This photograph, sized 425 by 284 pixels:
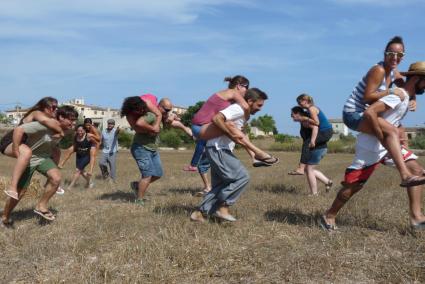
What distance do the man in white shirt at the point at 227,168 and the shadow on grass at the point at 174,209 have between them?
2.29 ft

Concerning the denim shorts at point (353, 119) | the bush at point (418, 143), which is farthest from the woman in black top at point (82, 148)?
the bush at point (418, 143)

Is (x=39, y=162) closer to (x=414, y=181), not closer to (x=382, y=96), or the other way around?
(x=382, y=96)

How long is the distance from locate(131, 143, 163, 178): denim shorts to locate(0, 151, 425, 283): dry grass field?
2.89 feet

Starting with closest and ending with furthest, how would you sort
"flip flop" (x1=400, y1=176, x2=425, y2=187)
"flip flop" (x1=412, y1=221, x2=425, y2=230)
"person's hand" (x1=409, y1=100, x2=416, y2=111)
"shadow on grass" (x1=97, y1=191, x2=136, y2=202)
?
"flip flop" (x1=400, y1=176, x2=425, y2=187), "flip flop" (x1=412, y1=221, x2=425, y2=230), "person's hand" (x1=409, y1=100, x2=416, y2=111), "shadow on grass" (x1=97, y1=191, x2=136, y2=202)

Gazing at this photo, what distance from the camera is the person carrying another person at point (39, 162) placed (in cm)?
685

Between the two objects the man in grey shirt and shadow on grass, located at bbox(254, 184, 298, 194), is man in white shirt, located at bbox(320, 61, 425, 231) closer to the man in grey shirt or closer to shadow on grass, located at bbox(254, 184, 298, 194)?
shadow on grass, located at bbox(254, 184, 298, 194)

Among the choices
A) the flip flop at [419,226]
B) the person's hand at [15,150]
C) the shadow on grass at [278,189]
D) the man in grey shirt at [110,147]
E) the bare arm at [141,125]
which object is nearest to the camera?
the flip flop at [419,226]

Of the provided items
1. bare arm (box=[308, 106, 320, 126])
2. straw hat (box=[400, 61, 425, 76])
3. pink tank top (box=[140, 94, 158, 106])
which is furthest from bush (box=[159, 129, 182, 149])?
straw hat (box=[400, 61, 425, 76])

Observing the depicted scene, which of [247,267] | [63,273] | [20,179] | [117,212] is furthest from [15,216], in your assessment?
[247,267]

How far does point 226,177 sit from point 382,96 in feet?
6.72

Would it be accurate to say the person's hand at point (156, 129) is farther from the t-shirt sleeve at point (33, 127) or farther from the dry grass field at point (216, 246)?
the t-shirt sleeve at point (33, 127)

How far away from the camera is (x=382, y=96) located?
5.55 meters

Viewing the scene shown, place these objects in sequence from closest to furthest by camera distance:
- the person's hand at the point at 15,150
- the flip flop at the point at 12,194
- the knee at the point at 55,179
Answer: the flip flop at the point at 12,194 < the person's hand at the point at 15,150 < the knee at the point at 55,179

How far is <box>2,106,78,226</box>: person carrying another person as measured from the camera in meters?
6.85
